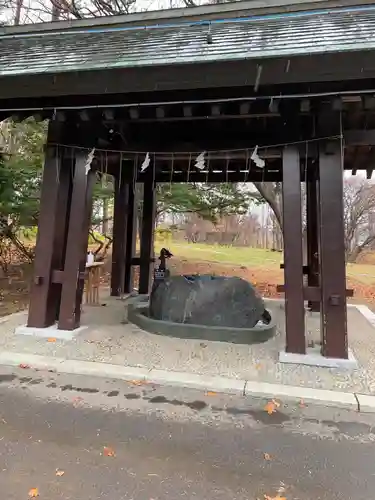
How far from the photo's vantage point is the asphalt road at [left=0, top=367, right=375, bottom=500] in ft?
7.45

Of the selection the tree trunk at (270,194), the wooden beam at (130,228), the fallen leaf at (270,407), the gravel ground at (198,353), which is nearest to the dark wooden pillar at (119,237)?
the wooden beam at (130,228)

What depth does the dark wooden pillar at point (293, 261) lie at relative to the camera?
15.5ft

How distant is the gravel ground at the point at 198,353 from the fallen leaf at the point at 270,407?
45 centimetres

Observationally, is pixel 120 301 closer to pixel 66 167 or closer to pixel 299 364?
pixel 66 167

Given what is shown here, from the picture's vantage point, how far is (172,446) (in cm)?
274

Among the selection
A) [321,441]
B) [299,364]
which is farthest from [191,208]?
[321,441]

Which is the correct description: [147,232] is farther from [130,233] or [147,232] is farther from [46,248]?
[46,248]

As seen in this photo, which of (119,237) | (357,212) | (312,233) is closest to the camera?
(312,233)

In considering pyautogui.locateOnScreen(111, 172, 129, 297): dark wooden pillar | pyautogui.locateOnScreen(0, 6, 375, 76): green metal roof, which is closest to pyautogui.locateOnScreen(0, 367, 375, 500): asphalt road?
pyautogui.locateOnScreen(0, 6, 375, 76): green metal roof

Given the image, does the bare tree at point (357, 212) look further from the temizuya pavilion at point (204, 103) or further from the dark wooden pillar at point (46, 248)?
the dark wooden pillar at point (46, 248)

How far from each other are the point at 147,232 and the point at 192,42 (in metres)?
5.10

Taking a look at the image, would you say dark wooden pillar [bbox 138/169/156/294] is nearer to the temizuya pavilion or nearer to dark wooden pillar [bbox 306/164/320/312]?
the temizuya pavilion

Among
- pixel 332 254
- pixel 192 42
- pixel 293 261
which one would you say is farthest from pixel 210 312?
pixel 192 42

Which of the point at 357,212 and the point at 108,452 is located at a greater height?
the point at 357,212
